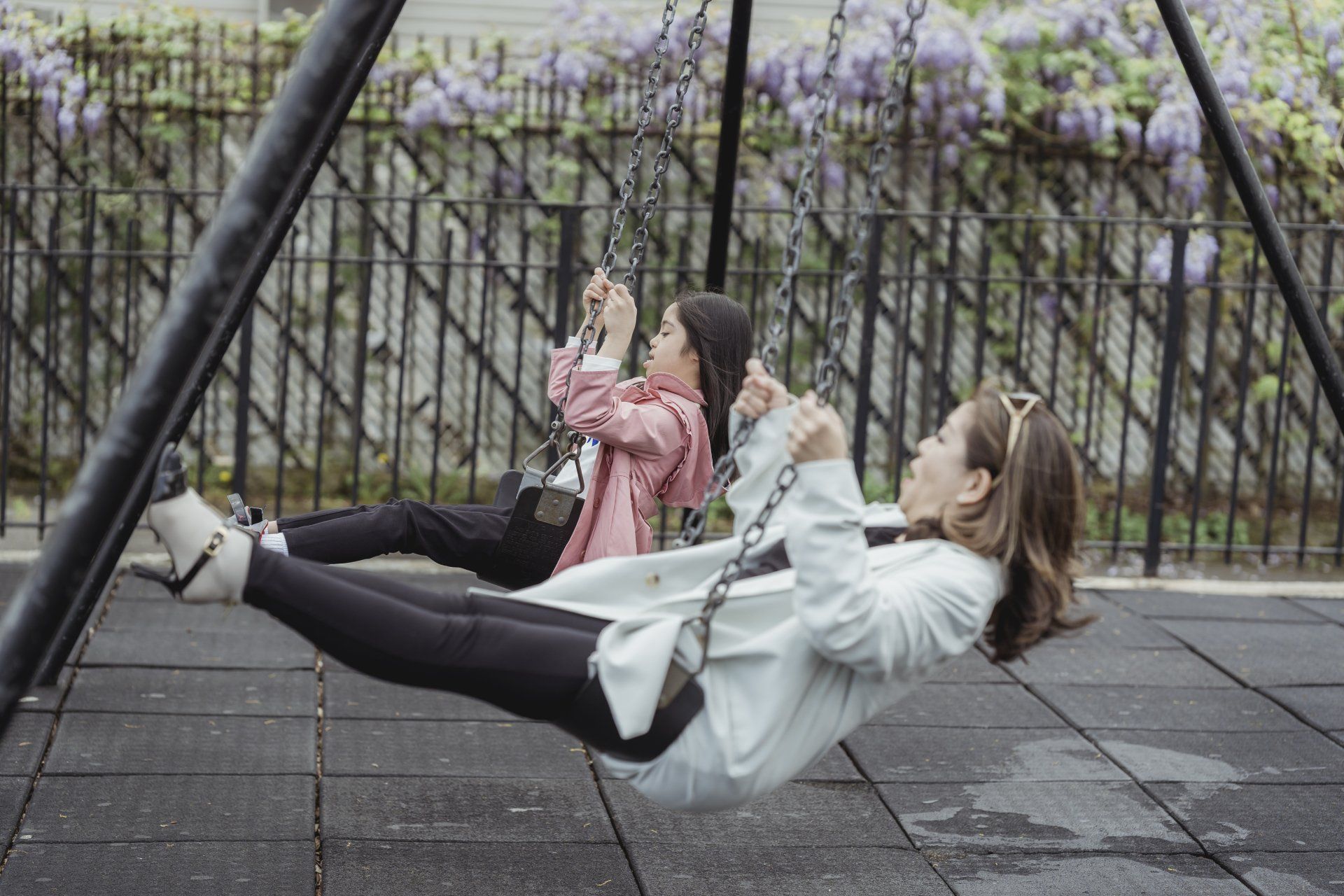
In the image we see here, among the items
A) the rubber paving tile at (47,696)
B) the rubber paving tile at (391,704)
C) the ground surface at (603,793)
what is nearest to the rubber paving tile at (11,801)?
the ground surface at (603,793)

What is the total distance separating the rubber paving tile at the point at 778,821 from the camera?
3.34 metres

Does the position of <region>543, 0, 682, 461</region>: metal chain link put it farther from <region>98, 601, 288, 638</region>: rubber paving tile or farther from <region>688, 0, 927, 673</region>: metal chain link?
<region>98, 601, 288, 638</region>: rubber paving tile

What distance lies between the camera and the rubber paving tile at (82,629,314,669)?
4.45 metres

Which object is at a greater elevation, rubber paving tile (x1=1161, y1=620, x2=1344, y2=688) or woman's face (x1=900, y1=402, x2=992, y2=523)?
woman's face (x1=900, y1=402, x2=992, y2=523)

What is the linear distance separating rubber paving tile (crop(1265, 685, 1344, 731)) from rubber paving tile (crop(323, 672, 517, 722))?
7.93 ft

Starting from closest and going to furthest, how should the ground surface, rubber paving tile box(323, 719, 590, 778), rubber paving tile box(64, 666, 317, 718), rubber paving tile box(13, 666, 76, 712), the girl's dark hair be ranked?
the ground surface < the girl's dark hair < rubber paving tile box(323, 719, 590, 778) < rubber paving tile box(13, 666, 76, 712) < rubber paving tile box(64, 666, 317, 718)

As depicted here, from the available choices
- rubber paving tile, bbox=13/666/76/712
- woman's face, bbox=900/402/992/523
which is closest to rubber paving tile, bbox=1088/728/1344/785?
woman's face, bbox=900/402/992/523

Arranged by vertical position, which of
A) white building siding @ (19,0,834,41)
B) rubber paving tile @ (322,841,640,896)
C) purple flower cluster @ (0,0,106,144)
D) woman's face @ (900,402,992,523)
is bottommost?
rubber paving tile @ (322,841,640,896)

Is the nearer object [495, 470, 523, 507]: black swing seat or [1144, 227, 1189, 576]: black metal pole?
[495, 470, 523, 507]: black swing seat

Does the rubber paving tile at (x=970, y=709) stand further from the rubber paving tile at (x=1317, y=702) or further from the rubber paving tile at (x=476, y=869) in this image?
the rubber paving tile at (x=476, y=869)

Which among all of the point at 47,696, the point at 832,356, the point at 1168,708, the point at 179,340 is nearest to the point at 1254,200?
the point at 1168,708

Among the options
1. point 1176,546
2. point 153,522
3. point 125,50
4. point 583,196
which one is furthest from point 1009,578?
point 125,50

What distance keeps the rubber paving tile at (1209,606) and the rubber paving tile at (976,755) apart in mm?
1704

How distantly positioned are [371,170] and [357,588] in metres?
5.35
